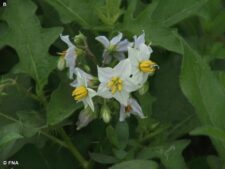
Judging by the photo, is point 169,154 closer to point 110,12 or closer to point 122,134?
point 122,134

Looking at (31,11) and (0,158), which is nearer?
(0,158)

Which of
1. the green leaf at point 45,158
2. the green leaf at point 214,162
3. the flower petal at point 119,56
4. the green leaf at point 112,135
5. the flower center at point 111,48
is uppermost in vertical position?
the flower center at point 111,48

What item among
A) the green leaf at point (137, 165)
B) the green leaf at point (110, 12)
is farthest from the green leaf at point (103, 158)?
the green leaf at point (110, 12)

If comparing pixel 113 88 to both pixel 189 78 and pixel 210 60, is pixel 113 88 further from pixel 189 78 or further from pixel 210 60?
pixel 210 60

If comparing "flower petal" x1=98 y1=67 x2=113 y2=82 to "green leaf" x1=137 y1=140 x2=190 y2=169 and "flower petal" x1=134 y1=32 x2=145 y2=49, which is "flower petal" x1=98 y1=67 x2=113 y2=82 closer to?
"flower petal" x1=134 y1=32 x2=145 y2=49

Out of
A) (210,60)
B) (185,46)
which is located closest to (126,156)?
(185,46)

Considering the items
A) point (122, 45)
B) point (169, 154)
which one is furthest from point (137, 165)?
point (122, 45)

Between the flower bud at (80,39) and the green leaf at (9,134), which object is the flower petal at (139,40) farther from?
the green leaf at (9,134)
